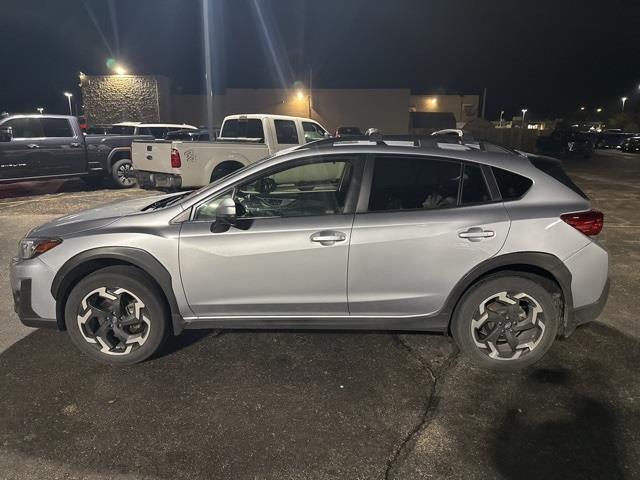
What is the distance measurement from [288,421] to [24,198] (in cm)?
1111

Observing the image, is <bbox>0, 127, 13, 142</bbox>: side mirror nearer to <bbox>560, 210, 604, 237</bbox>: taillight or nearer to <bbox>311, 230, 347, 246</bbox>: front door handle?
<bbox>311, 230, 347, 246</bbox>: front door handle

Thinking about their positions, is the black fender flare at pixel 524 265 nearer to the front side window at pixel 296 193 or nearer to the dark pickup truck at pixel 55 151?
the front side window at pixel 296 193

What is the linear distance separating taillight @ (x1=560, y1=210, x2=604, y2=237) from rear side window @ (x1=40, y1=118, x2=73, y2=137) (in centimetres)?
1208

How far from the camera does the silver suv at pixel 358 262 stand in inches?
131

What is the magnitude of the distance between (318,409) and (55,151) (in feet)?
37.0

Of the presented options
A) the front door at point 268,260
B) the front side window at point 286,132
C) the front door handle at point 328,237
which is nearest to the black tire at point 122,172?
the front side window at point 286,132

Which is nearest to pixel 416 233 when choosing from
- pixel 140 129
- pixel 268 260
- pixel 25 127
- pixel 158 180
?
pixel 268 260

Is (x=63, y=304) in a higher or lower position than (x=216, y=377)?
higher

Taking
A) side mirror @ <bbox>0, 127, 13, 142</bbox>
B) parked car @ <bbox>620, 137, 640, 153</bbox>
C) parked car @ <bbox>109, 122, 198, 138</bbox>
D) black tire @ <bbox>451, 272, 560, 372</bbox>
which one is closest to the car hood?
black tire @ <bbox>451, 272, 560, 372</bbox>

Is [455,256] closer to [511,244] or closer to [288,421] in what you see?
[511,244]

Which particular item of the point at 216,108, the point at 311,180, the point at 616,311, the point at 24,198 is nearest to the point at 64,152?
the point at 24,198

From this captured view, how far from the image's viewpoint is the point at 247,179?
350 centimetres

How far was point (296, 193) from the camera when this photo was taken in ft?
14.2

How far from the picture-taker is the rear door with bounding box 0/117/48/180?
11109 millimetres
